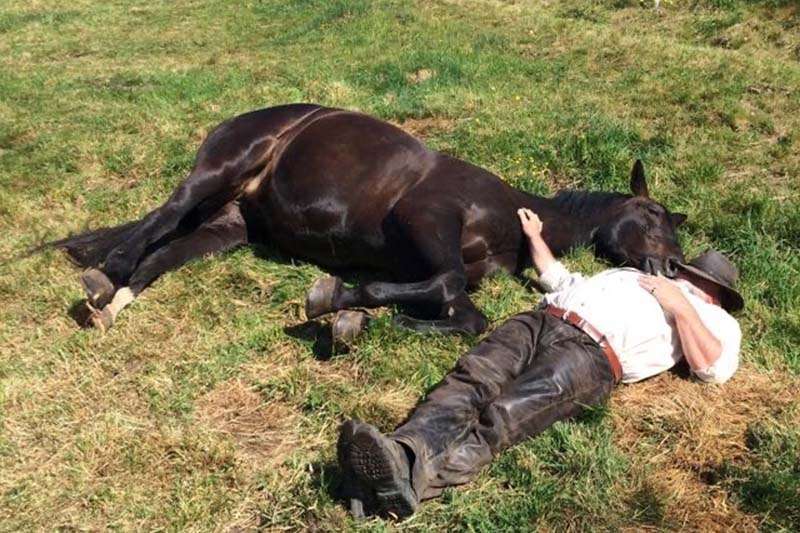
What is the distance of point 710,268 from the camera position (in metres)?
4.12

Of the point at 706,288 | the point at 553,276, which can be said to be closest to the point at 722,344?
the point at 706,288

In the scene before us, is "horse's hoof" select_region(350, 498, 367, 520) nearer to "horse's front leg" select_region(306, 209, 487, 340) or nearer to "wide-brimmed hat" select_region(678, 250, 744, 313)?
"horse's front leg" select_region(306, 209, 487, 340)

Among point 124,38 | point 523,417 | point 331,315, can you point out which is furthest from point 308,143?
point 124,38

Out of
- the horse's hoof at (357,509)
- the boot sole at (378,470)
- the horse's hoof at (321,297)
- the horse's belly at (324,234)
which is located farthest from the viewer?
the horse's belly at (324,234)

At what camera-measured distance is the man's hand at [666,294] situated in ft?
11.6

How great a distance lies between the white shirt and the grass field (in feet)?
0.43

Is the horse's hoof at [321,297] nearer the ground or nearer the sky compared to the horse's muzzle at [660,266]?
nearer the sky

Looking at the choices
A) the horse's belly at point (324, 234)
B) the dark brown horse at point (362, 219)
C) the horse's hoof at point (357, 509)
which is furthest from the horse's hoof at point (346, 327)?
the horse's hoof at point (357, 509)

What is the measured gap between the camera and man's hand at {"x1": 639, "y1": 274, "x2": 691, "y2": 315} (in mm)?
3537

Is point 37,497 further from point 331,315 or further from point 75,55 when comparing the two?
point 75,55

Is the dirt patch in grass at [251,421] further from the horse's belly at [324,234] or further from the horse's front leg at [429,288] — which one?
the horse's belly at [324,234]

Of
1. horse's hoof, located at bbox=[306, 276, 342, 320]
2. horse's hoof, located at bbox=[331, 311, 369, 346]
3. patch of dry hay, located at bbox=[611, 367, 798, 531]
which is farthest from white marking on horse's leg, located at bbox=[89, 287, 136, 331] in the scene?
patch of dry hay, located at bbox=[611, 367, 798, 531]

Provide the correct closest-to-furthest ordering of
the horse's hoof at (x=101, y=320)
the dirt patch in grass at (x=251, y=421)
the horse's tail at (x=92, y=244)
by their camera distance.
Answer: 1. the dirt patch in grass at (x=251, y=421)
2. the horse's hoof at (x=101, y=320)
3. the horse's tail at (x=92, y=244)

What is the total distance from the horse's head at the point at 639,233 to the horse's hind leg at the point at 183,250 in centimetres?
262
